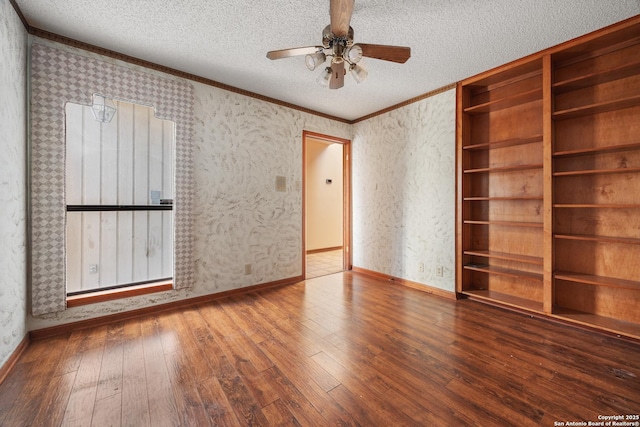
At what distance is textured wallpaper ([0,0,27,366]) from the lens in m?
A: 1.73

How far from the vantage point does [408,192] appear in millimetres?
3680

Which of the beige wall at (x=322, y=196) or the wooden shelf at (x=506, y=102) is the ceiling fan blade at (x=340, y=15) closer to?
the wooden shelf at (x=506, y=102)

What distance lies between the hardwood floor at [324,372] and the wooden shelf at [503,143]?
179cm

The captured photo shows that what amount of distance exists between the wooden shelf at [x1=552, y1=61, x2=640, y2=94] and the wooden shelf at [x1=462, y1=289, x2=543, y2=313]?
210cm

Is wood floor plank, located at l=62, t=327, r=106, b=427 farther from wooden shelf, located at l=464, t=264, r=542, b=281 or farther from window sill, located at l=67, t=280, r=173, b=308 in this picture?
wooden shelf, located at l=464, t=264, r=542, b=281

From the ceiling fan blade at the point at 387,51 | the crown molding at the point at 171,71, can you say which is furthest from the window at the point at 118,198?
the ceiling fan blade at the point at 387,51

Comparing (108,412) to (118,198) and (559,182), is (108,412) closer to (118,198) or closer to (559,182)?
(118,198)

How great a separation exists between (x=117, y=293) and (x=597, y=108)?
4720mm

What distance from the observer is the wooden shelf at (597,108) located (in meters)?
2.08

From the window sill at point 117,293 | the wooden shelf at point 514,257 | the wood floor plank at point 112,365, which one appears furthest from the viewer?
the wooden shelf at point 514,257

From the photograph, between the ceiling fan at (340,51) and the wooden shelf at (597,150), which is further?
the wooden shelf at (597,150)

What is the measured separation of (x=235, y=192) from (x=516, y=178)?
3.24 metres

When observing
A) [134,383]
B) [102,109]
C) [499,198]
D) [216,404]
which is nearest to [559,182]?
[499,198]

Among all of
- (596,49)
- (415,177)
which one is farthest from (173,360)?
(596,49)
